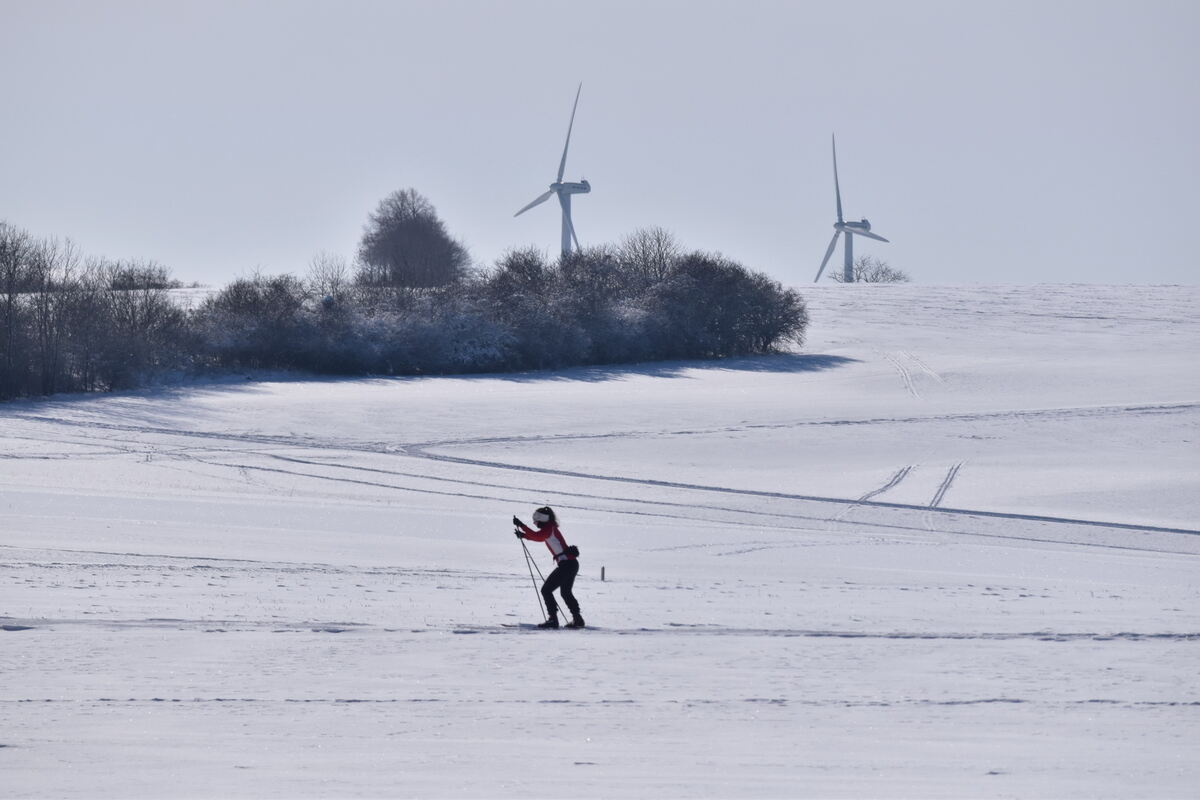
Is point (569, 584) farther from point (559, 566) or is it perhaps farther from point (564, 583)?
point (559, 566)

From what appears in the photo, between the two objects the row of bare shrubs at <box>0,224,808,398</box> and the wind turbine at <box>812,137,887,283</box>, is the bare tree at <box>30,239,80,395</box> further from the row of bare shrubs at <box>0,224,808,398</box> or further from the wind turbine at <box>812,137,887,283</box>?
the wind turbine at <box>812,137,887,283</box>

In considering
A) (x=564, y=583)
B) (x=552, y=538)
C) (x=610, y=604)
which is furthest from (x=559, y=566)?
(x=610, y=604)

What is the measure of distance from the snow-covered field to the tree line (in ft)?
23.8

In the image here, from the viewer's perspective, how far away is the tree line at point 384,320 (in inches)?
1945

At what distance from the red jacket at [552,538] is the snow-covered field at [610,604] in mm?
801

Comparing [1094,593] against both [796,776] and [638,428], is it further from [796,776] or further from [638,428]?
[638,428]

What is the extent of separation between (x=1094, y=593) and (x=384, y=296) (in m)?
46.6

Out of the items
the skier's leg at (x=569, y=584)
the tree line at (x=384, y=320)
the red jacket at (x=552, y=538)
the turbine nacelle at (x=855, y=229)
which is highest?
the turbine nacelle at (x=855, y=229)

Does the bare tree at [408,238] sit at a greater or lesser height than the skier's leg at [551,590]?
greater

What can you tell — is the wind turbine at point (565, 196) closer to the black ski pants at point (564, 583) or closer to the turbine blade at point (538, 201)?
the turbine blade at point (538, 201)

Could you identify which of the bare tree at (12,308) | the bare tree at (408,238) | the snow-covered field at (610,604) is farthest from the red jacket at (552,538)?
the bare tree at (408,238)

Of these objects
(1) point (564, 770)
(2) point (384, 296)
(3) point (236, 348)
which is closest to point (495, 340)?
(2) point (384, 296)

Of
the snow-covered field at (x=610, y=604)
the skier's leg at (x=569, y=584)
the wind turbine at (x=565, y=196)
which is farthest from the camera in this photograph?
the wind turbine at (x=565, y=196)

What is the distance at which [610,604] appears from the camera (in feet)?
50.5
